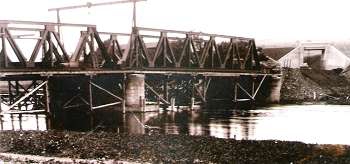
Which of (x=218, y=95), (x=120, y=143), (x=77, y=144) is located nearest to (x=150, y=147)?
(x=120, y=143)

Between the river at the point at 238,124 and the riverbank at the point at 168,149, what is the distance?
3.64 m

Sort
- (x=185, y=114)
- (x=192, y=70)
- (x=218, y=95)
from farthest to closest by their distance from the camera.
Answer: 1. (x=218, y=95)
2. (x=192, y=70)
3. (x=185, y=114)

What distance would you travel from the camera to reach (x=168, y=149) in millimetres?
12016

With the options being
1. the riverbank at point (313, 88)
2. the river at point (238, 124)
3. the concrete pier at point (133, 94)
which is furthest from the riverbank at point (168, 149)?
the riverbank at point (313, 88)

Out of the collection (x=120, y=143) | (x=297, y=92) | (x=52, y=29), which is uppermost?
(x=52, y=29)

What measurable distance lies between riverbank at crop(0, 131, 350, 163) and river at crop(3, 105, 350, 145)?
3637 mm

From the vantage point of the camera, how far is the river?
17.6 metres

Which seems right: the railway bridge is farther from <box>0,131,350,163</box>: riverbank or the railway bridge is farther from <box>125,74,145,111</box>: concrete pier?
<box>0,131,350,163</box>: riverbank

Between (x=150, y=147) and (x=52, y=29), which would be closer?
(x=150, y=147)

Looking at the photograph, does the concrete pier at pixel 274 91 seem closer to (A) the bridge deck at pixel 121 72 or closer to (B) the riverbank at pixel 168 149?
(A) the bridge deck at pixel 121 72

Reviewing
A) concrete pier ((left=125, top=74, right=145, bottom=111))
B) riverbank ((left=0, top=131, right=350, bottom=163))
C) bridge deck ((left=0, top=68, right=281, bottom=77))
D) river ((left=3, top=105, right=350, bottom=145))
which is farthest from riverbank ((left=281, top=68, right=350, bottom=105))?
riverbank ((left=0, top=131, right=350, bottom=163))

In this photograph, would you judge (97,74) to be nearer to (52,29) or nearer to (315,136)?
(52,29)

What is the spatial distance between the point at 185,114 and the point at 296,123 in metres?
7.00

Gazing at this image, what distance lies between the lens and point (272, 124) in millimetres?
21609
